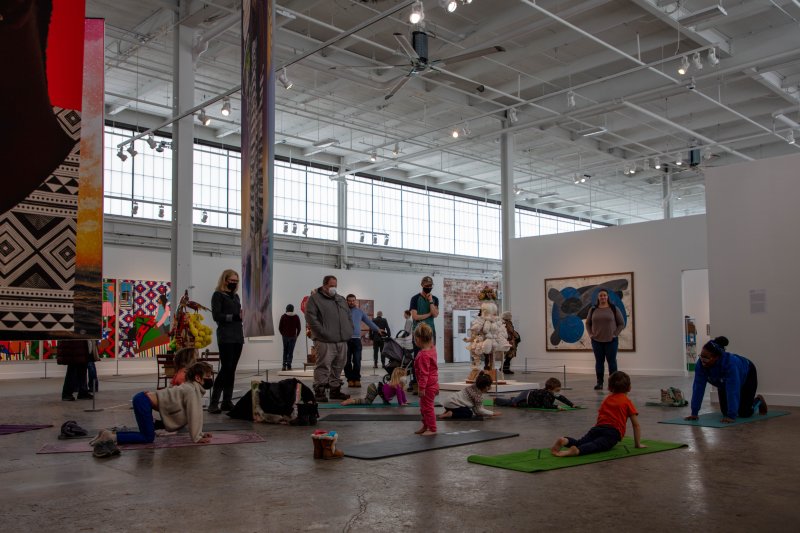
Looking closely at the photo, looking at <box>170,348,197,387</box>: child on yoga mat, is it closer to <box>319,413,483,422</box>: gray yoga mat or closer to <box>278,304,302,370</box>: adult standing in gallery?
<box>319,413,483,422</box>: gray yoga mat

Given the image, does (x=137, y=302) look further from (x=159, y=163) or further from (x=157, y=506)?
(x=157, y=506)

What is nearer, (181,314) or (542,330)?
(181,314)

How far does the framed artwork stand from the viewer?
17125 millimetres

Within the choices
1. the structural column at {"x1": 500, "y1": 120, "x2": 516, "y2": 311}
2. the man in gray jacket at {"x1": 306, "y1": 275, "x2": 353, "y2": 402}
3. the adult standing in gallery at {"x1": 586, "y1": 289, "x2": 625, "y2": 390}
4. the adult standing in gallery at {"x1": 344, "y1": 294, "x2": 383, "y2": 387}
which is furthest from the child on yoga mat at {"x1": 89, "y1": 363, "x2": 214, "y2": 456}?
the structural column at {"x1": 500, "y1": 120, "x2": 516, "y2": 311}

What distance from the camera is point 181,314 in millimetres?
9562

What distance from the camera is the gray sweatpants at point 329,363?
30.9 ft

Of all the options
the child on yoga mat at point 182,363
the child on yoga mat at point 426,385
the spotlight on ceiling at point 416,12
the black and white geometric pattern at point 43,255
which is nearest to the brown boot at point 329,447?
the child on yoga mat at point 426,385

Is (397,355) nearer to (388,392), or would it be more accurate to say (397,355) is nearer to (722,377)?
(388,392)

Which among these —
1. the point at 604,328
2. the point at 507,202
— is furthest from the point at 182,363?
the point at 507,202

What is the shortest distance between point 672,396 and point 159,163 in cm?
1576

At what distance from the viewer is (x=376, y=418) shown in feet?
24.7

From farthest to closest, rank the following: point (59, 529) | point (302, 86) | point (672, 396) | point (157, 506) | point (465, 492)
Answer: point (302, 86)
point (672, 396)
point (465, 492)
point (157, 506)
point (59, 529)

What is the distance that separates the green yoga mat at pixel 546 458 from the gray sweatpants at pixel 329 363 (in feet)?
14.6

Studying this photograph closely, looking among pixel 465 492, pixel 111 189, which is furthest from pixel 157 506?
pixel 111 189
